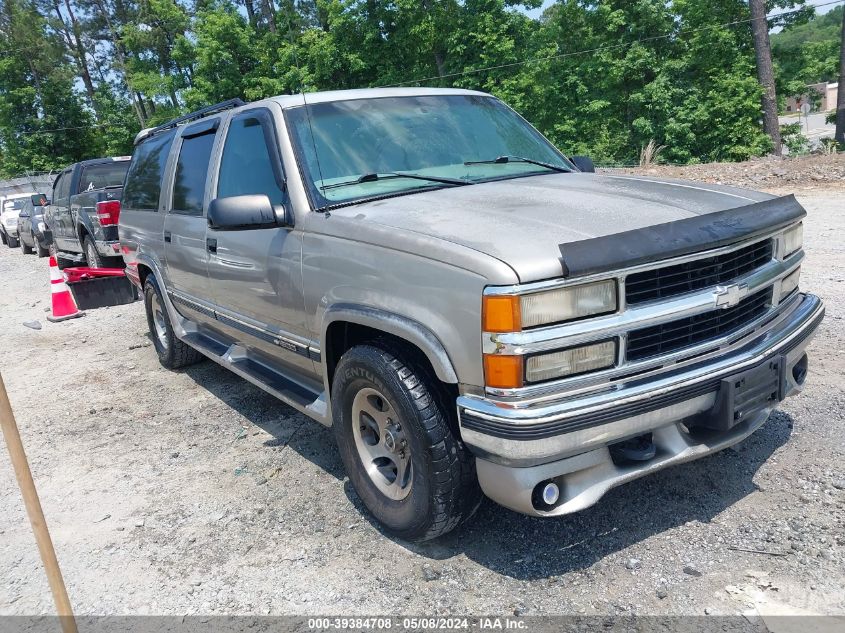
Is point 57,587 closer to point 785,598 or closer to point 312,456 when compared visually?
point 312,456

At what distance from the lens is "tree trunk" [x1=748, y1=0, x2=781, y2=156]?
21594 millimetres

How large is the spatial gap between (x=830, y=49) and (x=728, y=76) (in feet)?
26.3

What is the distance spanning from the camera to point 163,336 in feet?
21.1

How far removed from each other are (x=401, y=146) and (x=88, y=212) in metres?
8.27

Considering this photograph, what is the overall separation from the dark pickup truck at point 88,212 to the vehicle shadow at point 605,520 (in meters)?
7.56

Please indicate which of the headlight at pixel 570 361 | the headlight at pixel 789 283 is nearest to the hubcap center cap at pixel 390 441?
the headlight at pixel 570 361

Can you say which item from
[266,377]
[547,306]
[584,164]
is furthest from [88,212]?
[547,306]

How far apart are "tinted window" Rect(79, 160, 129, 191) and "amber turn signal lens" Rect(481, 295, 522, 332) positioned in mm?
10784

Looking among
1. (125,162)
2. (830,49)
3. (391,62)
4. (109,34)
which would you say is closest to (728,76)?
(830,49)

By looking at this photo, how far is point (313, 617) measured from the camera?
2.75m

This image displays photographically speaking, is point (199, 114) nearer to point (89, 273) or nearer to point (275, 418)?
point (275, 418)

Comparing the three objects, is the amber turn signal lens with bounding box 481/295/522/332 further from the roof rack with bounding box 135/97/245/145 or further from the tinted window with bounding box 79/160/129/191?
the tinted window with bounding box 79/160/129/191

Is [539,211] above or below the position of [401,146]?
below

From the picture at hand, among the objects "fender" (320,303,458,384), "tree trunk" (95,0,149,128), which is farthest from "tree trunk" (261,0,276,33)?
"fender" (320,303,458,384)
